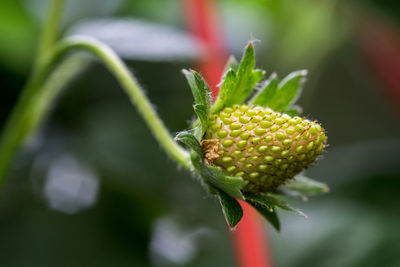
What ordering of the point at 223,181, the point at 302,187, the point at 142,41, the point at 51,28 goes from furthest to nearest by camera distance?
the point at 142,41 < the point at 51,28 < the point at 302,187 < the point at 223,181

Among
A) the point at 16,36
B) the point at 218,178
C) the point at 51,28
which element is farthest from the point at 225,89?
the point at 16,36

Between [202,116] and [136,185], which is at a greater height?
[202,116]

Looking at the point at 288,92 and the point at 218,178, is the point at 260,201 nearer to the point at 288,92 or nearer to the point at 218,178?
the point at 218,178

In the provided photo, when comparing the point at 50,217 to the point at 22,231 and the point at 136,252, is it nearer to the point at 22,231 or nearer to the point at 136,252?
the point at 22,231

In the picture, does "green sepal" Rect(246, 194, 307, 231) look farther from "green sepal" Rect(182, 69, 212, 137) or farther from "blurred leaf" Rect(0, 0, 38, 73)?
"blurred leaf" Rect(0, 0, 38, 73)

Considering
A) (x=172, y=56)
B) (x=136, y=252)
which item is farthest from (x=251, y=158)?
(x=136, y=252)

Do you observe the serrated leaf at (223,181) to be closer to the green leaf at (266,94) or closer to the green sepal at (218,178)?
the green sepal at (218,178)

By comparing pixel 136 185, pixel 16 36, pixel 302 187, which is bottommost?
pixel 136 185

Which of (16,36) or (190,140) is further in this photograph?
(16,36)
